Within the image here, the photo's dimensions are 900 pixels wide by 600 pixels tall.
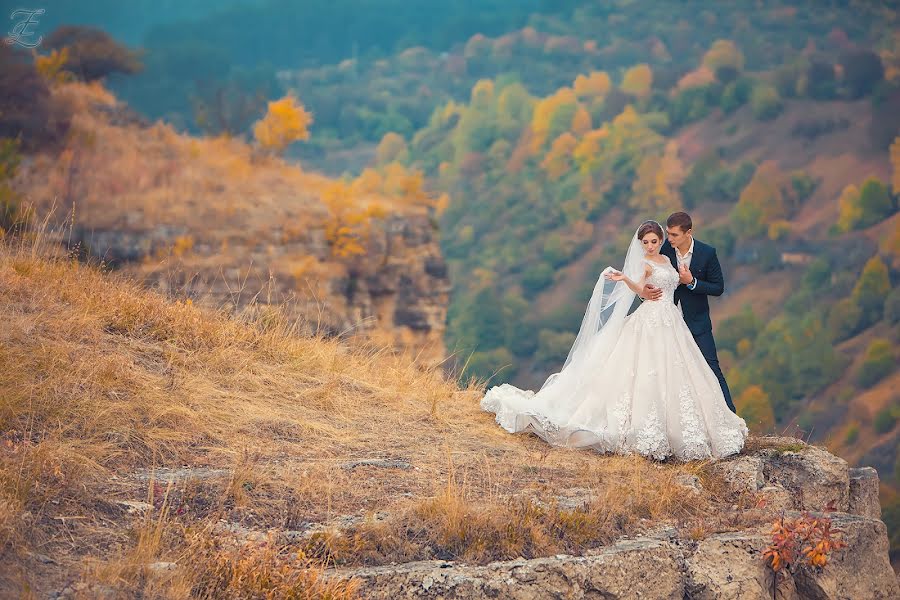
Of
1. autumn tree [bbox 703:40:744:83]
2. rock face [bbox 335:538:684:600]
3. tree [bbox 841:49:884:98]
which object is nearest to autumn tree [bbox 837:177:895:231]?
tree [bbox 841:49:884:98]

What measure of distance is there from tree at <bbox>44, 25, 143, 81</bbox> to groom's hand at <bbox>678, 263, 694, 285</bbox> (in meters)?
40.4

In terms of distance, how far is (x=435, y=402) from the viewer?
7.87m

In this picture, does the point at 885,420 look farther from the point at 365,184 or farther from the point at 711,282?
Answer: the point at 711,282

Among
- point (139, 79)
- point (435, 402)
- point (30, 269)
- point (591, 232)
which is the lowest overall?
point (591, 232)

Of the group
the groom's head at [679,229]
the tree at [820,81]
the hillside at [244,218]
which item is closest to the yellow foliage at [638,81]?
the tree at [820,81]

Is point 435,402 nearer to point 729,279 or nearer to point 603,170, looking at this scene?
point 729,279

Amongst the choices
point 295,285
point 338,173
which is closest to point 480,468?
point 295,285

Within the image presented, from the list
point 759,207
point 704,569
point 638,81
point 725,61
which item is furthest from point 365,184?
point 725,61

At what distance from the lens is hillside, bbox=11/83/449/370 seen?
33188 millimetres

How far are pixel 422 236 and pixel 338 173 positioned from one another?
85035mm

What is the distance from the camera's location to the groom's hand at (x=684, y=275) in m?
7.43

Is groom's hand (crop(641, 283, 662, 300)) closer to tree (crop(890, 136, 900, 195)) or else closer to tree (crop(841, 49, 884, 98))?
tree (crop(890, 136, 900, 195))

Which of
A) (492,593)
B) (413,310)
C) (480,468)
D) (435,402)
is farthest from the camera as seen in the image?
(413,310)

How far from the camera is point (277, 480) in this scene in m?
5.84
